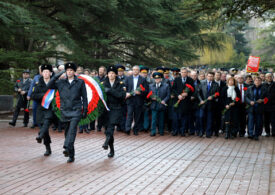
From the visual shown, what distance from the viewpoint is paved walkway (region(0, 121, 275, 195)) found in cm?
774

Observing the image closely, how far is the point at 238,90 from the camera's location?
49.2 ft

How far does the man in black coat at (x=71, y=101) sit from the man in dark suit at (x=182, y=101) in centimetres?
549

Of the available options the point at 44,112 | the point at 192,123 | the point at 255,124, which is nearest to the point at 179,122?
the point at 192,123

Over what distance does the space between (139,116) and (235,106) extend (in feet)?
9.65

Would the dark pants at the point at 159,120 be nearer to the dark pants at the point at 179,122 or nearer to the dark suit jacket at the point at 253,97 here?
the dark pants at the point at 179,122

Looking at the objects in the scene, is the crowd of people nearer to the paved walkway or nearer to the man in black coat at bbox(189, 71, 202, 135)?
the man in black coat at bbox(189, 71, 202, 135)

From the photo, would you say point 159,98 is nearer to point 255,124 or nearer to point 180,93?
point 180,93

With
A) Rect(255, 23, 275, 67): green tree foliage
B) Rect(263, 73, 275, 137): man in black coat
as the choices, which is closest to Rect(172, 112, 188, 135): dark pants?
Rect(263, 73, 275, 137): man in black coat

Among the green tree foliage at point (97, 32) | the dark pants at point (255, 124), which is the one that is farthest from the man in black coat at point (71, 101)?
the green tree foliage at point (97, 32)

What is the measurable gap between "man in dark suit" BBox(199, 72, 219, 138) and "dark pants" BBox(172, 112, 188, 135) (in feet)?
1.93

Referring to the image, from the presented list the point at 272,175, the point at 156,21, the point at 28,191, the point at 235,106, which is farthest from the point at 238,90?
the point at 156,21

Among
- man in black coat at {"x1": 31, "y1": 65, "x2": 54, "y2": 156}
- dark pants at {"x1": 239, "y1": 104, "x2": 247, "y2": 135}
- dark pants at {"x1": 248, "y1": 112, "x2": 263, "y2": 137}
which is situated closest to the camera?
man in black coat at {"x1": 31, "y1": 65, "x2": 54, "y2": 156}

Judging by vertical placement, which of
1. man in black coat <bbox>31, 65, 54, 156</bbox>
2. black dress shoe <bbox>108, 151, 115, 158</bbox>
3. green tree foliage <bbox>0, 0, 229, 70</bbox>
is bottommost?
black dress shoe <bbox>108, 151, 115, 158</bbox>

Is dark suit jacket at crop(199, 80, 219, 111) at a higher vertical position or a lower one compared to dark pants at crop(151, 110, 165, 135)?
higher
